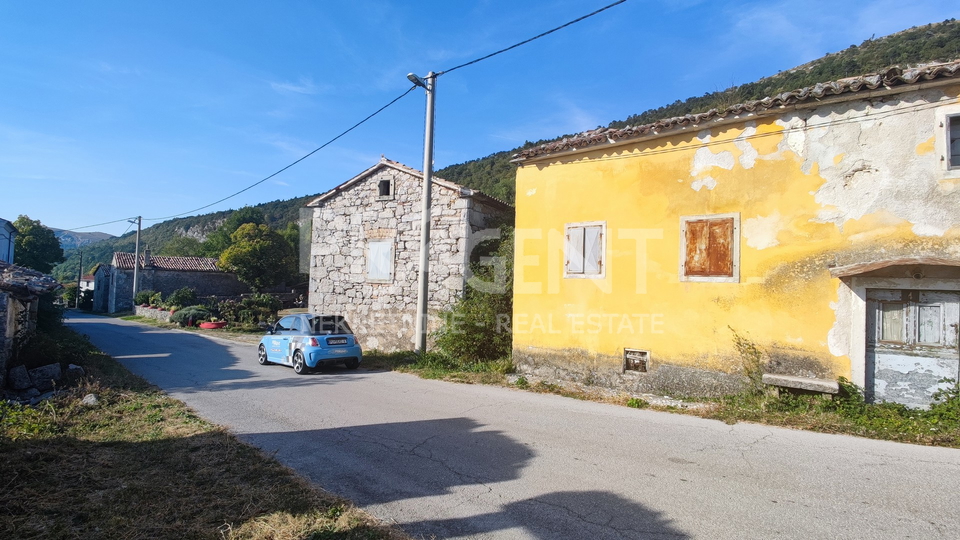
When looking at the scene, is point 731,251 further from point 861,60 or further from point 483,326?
point 861,60

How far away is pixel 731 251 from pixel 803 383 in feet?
7.42

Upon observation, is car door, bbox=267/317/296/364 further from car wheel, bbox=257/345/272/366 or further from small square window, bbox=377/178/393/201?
small square window, bbox=377/178/393/201

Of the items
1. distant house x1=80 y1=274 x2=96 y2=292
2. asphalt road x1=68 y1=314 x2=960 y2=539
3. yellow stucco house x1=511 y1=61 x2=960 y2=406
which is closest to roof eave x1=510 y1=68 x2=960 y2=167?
yellow stucco house x1=511 y1=61 x2=960 y2=406

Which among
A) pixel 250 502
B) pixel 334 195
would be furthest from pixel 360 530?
pixel 334 195

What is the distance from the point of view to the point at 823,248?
24.1 feet

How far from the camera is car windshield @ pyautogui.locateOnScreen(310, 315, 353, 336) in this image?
1173 cm

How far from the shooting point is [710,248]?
8.34 metres

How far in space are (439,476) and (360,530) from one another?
1286 millimetres

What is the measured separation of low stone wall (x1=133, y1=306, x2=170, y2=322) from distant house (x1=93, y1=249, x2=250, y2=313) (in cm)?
584

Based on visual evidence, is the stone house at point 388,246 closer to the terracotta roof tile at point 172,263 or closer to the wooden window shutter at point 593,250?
the wooden window shutter at point 593,250

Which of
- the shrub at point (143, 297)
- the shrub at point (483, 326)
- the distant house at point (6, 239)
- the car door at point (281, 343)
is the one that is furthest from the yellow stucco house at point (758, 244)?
the distant house at point (6, 239)

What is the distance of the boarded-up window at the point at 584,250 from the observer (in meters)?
9.56

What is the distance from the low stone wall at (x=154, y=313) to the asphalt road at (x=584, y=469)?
2312 cm

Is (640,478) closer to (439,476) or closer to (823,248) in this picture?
(439,476)
